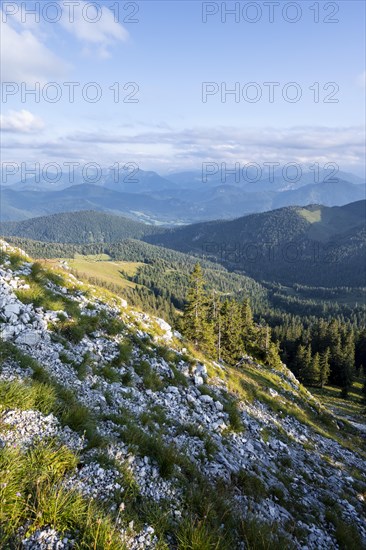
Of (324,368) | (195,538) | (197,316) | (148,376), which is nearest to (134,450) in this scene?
(195,538)

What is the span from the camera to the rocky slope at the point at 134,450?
554cm

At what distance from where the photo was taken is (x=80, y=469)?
6508mm

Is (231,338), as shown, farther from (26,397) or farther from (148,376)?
(26,397)

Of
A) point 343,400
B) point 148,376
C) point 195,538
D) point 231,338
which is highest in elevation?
point 148,376

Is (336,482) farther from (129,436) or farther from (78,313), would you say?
(78,313)

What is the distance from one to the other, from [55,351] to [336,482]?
1418cm

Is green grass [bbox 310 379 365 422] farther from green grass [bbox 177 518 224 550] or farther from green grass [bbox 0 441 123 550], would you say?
green grass [bbox 0 441 123 550]

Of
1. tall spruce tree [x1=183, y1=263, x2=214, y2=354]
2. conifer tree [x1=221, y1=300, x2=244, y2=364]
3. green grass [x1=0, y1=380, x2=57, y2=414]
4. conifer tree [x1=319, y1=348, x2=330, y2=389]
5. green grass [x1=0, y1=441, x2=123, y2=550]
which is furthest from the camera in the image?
conifer tree [x1=319, y1=348, x2=330, y2=389]

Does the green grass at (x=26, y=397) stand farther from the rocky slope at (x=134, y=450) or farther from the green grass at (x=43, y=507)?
the green grass at (x=43, y=507)

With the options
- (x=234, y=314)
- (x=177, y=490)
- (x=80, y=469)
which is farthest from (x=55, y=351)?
(x=234, y=314)

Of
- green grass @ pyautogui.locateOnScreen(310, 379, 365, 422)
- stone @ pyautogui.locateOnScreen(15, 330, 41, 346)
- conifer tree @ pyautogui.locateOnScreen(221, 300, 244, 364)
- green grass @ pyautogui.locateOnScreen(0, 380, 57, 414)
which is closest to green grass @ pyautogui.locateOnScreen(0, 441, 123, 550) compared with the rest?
green grass @ pyautogui.locateOnScreen(0, 380, 57, 414)

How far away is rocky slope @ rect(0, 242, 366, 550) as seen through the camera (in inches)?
218

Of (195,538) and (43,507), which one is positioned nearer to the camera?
(43,507)

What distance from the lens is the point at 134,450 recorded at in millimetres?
7883
